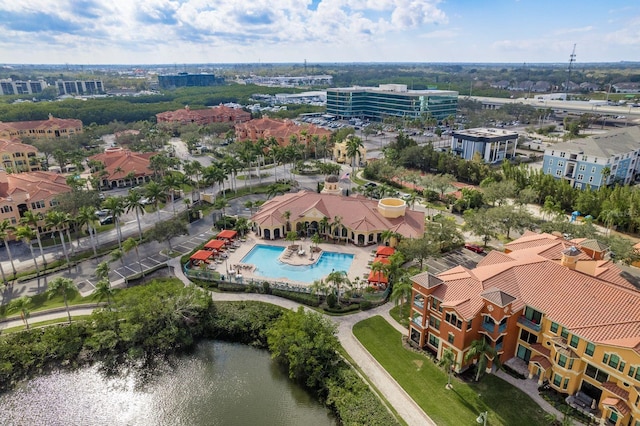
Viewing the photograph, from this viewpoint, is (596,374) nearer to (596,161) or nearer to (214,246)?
(214,246)

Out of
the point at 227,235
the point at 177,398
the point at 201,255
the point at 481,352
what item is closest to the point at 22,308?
the point at 201,255

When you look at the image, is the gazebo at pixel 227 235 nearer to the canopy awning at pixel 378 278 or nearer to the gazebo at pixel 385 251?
the gazebo at pixel 385 251

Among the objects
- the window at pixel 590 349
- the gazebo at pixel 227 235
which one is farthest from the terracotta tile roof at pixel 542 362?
the gazebo at pixel 227 235

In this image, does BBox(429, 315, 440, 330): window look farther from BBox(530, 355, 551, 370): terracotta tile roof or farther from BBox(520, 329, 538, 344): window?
BBox(530, 355, 551, 370): terracotta tile roof

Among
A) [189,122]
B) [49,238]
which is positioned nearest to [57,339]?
[49,238]

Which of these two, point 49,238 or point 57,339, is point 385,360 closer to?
point 57,339

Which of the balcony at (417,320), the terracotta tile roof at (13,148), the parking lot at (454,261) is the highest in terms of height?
the terracotta tile roof at (13,148)

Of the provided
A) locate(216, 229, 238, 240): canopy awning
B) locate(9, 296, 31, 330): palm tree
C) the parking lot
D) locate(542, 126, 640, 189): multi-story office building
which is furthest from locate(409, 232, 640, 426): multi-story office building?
locate(542, 126, 640, 189): multi-story office building
